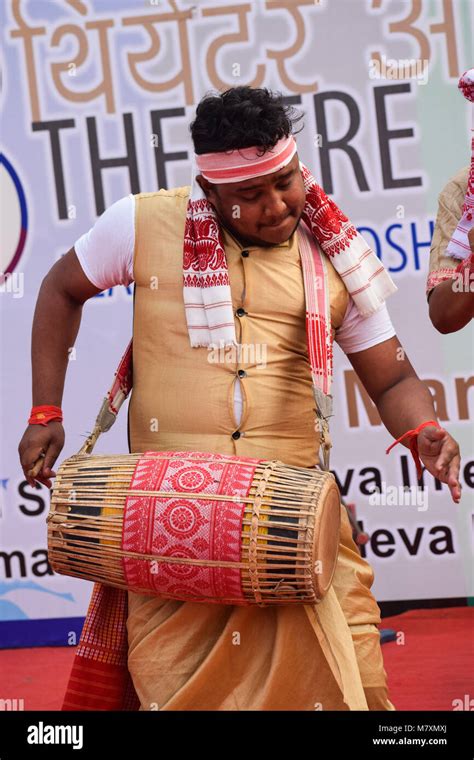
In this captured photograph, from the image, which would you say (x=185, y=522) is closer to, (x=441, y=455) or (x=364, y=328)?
(x=441, y=455)

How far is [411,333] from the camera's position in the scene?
5281mm

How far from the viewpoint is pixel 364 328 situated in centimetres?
336

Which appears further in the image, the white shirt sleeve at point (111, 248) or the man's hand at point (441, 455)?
the white shirt sleeve at point (111, 248)

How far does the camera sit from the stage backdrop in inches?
201

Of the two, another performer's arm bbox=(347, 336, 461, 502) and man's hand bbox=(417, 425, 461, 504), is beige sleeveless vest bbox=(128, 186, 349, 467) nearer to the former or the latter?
another performer's arm bbox=(347, 336, 461, 502)

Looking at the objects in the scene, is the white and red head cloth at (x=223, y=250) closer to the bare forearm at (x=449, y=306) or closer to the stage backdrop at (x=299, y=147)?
the bare forearm at (x=449, y=306)

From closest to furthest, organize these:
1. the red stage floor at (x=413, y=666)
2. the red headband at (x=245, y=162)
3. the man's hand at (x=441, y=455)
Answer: the man's hand at (x=441, y=455) → the red headband at (x=245, y=162) → the red stage floor at (x=413, y=666)

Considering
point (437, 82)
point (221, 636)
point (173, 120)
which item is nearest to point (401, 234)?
point (437, 82)

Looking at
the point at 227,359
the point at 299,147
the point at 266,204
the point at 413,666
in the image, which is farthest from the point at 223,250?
the point at 413,666

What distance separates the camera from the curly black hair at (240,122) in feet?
10.1

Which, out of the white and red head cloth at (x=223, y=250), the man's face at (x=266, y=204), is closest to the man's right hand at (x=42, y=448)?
the white and red head cloth at (x=223, y=250)

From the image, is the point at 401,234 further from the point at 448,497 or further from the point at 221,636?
the point at 221,636

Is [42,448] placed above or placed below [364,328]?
below

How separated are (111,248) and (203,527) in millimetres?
890
